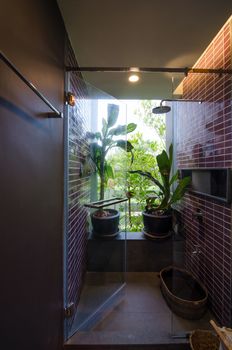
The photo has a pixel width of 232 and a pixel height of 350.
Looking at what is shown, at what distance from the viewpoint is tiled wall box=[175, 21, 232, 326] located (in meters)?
1.53

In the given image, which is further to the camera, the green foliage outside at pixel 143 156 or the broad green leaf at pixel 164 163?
the green foliage outside at pixel 143 156

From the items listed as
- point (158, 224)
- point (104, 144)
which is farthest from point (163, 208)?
point (104, 144)

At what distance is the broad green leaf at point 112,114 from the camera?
2141 millimetres

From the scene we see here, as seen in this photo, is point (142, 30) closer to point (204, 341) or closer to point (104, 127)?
point (104, 127)

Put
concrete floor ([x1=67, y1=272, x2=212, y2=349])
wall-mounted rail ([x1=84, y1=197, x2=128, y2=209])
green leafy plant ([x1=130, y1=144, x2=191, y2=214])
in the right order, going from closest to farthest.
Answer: concrete floor ([x1=67, y1=272, x2=212, y2=349]) → wall-mounted rail ([x1=84, y1=197, x2=128, y2=209]) → green leafy plant ([x1=130, y1=144, x2=191, y2=214])

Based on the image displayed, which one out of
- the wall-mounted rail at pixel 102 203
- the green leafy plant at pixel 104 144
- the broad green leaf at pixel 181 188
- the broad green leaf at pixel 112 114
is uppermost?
the broad green leaf at pixel 112 114

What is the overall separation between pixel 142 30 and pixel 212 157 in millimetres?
1201

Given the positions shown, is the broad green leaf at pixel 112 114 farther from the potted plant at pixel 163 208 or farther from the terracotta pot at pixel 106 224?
the terracotta pot at pixel 106 224

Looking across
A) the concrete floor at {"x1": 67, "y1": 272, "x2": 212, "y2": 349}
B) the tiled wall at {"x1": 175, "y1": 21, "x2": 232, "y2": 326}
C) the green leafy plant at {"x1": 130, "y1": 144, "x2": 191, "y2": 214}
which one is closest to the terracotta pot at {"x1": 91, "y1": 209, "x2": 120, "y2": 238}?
the green leafy plant at {"x1": 130, "y1": 144, "x2": 191, "y2": 214}

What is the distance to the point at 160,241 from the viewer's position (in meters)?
2.41

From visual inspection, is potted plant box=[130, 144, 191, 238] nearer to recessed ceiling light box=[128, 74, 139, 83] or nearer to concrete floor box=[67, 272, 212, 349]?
concrete floor box=[67, 272, 212, 349]

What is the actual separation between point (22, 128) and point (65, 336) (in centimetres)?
154

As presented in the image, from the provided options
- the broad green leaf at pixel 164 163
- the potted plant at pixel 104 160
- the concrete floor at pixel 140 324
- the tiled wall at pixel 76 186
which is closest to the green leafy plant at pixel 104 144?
the potted plant at pixel 104 160

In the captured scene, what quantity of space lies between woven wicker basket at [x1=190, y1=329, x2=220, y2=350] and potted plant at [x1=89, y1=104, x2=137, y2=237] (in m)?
1.14
